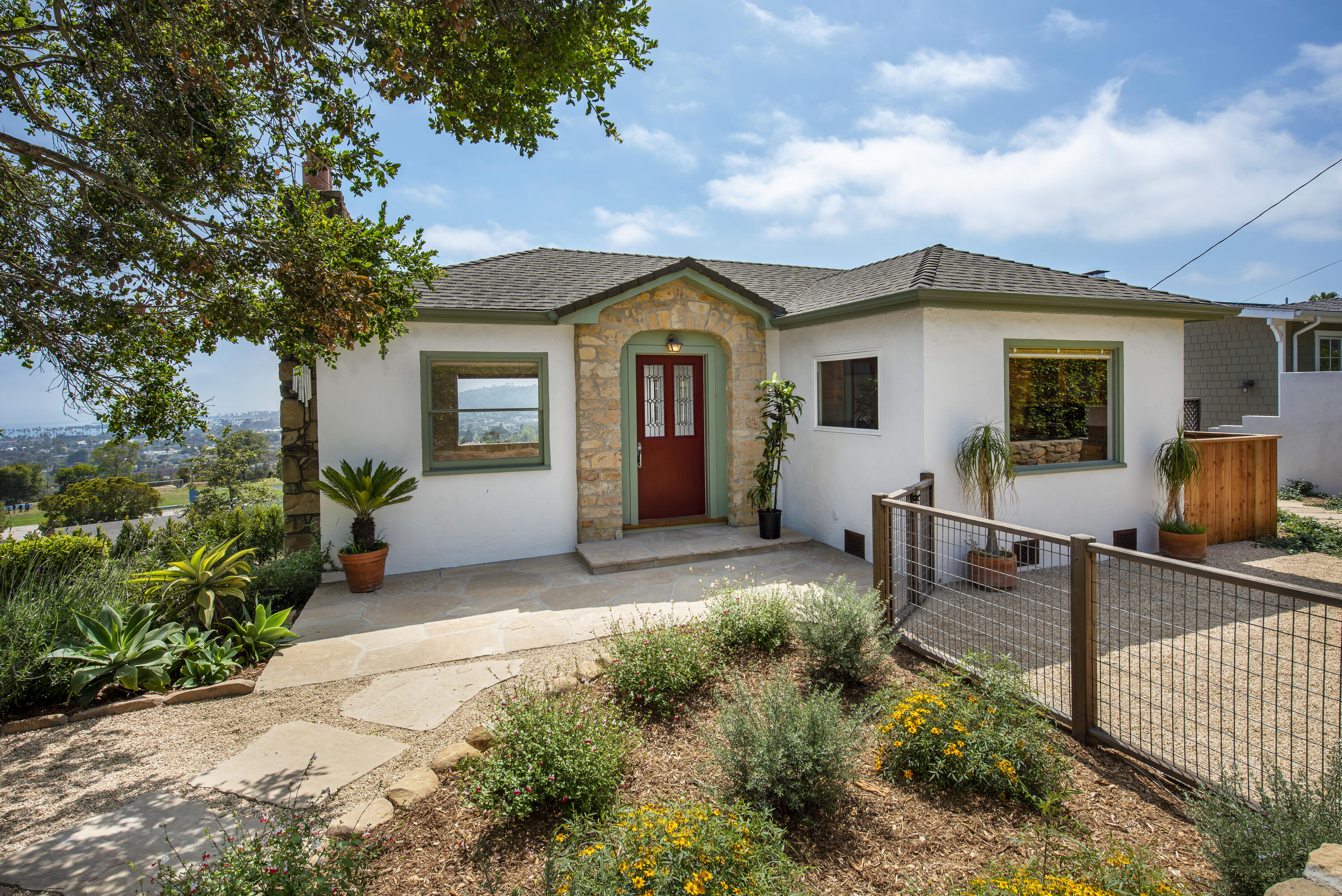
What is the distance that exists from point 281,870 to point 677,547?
5.62 meters

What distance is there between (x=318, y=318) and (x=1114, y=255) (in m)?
28.2

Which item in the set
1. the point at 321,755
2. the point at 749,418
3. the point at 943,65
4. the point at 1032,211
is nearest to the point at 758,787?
the point at 321,755

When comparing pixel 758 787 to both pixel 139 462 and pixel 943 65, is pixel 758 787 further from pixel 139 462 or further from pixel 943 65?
pixel 139 462

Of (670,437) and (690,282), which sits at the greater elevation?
(690,282)

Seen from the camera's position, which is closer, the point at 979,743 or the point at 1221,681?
the point at 979,743

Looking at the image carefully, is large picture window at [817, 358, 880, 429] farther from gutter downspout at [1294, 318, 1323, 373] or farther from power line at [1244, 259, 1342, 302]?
power line at [1244, 259, 1342, 302]

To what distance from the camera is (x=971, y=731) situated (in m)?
2.92

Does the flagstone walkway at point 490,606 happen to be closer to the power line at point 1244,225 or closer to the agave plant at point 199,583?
the agave plant at point 199,583

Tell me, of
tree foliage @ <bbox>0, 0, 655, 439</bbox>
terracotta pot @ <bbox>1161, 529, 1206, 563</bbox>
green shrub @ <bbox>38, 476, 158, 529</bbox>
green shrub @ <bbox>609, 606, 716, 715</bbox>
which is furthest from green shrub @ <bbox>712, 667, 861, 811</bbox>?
green shrub @ <bbox>38, 476, 158, 529</bbox>

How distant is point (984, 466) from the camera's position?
6277 mm

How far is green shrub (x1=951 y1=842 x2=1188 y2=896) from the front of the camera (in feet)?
6.20

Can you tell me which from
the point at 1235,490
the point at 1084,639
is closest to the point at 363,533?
Answer: the point at 1084,639

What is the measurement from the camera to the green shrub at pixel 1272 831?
1937 millimetres

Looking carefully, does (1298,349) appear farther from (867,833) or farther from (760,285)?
(867,833)
